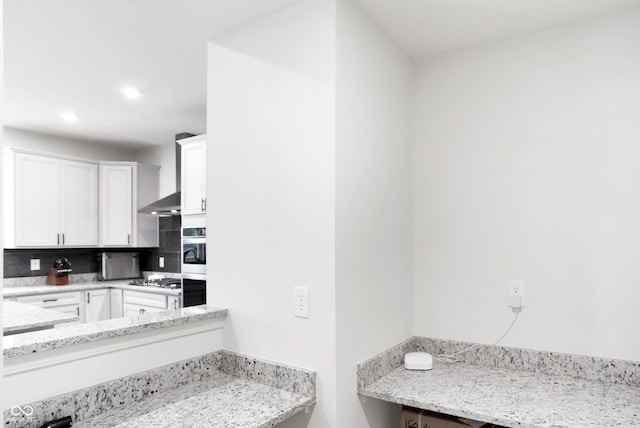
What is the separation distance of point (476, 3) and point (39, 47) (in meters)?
2.25

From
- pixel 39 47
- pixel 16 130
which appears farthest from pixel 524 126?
pixel 16 130

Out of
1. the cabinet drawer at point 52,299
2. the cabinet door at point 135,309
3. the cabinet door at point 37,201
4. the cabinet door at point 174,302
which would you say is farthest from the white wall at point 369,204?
the cabinet door at point 37,201

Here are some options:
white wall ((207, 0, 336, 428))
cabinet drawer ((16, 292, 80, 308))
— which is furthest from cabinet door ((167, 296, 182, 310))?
white wall ((207, 0, 336, 428))

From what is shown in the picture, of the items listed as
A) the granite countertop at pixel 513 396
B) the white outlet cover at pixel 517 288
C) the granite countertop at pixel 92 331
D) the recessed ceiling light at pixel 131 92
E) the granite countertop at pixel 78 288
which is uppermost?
the recessed ceiling light at pixel 131 92

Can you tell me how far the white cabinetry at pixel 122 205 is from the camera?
4.80m

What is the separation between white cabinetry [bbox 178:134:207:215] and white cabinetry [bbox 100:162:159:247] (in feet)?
4.34

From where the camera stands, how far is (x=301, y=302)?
1.78m

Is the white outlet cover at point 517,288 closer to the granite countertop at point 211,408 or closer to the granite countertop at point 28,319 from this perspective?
the granite countertop at point 211,408

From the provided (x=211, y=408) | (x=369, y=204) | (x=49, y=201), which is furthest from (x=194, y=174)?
(x=211, y=408)

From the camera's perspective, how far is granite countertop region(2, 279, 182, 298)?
3.96 metres

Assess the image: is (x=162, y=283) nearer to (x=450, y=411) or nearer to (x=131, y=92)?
(x=131, y=92)

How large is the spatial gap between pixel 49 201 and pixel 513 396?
4438mm

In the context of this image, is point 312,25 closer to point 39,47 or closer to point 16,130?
point 39,47

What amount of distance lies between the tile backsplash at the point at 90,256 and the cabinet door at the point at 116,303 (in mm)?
559
